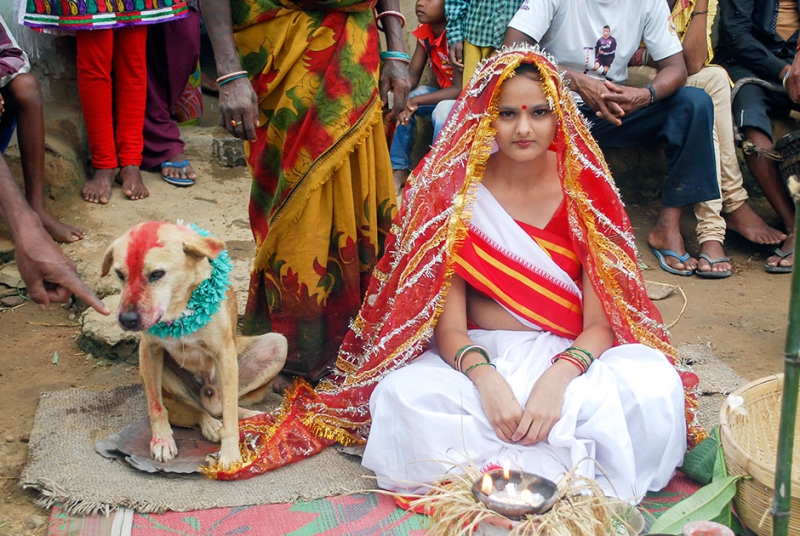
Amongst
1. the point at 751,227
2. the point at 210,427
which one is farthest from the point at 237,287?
the point at 751,227

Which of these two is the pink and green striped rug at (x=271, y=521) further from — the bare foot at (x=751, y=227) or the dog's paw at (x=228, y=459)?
the bare foot at (x=751, y=227)

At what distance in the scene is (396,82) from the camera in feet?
11.1

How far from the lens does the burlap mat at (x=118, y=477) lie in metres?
2.69

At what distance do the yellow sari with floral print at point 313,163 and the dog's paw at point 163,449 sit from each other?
0.69 meters

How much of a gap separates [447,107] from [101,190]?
87.7 inches

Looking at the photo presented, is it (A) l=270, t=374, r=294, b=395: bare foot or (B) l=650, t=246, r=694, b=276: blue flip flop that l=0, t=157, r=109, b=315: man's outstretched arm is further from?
(B) l=650, t=246, r=694, b=276: blue flip flop

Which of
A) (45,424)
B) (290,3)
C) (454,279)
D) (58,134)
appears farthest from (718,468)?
(58,134)

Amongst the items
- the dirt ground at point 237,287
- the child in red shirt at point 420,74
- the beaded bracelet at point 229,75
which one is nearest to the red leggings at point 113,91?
the dirt ground at point 237,287

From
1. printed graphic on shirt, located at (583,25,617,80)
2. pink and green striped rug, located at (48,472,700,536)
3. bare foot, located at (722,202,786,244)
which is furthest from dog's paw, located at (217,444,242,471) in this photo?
bare foot, located at (722,202,786,244)

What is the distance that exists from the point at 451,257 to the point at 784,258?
10.2ft

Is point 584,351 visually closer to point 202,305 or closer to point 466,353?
point 466,353

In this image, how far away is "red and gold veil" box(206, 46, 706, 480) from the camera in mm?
2795

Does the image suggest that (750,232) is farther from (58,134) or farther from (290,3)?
(58,134)

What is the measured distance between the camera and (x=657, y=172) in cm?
588
